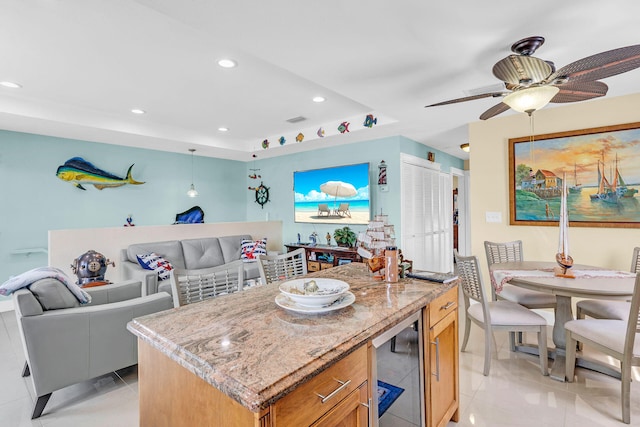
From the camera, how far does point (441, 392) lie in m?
1.61

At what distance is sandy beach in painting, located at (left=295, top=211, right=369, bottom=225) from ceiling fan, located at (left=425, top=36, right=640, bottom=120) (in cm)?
260

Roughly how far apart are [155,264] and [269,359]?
355cm

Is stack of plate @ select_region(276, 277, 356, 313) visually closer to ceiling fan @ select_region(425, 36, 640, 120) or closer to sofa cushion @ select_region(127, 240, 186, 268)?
ceiling fan @ select_region(425, 36, 640, 120)

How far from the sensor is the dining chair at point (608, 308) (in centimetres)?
241

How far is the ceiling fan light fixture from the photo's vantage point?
201 cm

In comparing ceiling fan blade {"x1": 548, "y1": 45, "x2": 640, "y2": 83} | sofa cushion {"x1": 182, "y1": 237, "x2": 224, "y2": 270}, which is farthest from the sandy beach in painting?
ceiling fan blade {"x1": 548, "y1": 45, "x2": 640, "y2": 83}

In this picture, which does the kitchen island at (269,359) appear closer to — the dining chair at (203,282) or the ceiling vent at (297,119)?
the dining chair at (203,282)

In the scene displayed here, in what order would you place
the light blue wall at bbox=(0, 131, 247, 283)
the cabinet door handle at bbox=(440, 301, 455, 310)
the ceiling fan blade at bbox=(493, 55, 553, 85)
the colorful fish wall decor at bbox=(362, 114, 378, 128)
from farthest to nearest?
the light blue wall at bbox=(0, 131, 247, 283), the colorful fish wall decor at bbox=(362, 114, 378, 128), the ceiling fan blade at bbox=(493, 55, 553, 85), the cabinet door handle at bbox=(440, 301, 455, 310)

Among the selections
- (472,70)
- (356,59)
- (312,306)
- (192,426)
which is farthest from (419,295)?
(472,70)

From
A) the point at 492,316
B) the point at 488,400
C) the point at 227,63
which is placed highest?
the point at 227,63

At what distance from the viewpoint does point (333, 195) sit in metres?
4.98

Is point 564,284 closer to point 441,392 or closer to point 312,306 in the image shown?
point 441,392

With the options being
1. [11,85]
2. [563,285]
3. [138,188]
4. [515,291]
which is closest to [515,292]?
[515,291]

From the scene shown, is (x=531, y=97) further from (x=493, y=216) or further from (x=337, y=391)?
(x=337, y=391)
